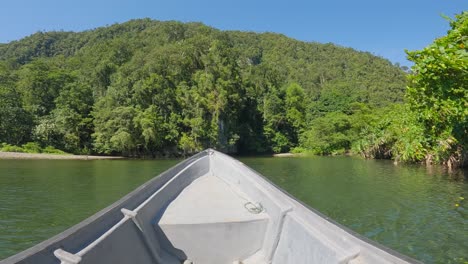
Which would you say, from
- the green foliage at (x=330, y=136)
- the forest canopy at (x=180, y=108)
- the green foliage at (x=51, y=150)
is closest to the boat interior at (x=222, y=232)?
the forest canopy at (x=180, y=108)

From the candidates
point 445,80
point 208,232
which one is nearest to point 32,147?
point 445,80

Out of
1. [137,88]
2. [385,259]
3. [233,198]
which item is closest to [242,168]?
[233,198]

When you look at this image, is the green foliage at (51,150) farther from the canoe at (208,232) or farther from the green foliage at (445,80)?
the canoe at (208,232)

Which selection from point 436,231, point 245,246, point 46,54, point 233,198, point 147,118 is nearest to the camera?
point 245,246

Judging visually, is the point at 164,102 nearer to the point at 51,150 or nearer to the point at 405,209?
the point at 51,150

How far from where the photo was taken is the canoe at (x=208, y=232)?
209cm

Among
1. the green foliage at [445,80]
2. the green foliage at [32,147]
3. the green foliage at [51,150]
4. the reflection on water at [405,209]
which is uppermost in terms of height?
the green foliage at [445,80]

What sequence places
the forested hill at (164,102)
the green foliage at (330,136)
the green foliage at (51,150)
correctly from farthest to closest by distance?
1. the green foliage at (330,136)
2. the forested hill at (164,102)
3. the green foliage at (51,150)

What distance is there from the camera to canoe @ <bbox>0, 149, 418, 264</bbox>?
2.09 m

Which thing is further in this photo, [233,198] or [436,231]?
[436,231]

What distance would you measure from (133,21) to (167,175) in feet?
292

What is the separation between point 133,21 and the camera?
85750 mm

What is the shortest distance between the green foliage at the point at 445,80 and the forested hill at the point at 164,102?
1095 inches

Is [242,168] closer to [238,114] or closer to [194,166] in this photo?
[194,166]
